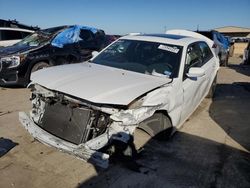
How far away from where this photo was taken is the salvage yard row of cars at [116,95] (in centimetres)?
333

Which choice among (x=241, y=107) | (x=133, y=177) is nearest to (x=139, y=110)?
(x=133, y=177)

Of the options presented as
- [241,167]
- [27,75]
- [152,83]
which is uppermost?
[152,83]

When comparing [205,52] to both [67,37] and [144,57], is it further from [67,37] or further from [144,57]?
[67,37]

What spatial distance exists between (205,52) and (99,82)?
3.28 metres

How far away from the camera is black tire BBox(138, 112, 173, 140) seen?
3.94m

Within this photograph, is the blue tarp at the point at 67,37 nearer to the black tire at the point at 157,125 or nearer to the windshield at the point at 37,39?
the windshield at the point at 37,39

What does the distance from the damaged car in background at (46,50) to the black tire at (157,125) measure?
4.70 meters

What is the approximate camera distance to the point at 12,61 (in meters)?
7.35

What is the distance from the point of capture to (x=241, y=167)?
395 centimetres

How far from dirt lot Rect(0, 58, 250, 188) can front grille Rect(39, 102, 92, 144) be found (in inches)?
19.5

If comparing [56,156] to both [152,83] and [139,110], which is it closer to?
[139,110]

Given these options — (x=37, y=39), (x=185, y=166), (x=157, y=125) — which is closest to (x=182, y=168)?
(x=185, y=166)

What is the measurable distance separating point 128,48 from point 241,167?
267 centimetres

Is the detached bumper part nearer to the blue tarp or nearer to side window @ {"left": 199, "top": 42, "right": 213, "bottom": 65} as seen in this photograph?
side window @ {"left": 199, "top": 42, "right": 213, "bottom": 65}
